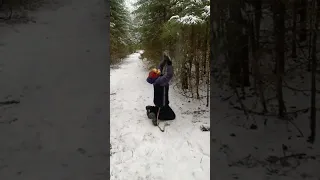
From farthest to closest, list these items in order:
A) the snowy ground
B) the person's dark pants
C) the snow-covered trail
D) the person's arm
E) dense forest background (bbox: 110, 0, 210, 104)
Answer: dense forest background (bbox: 110, 0, 210, 104)
the person's dark pants
the person's arm
the snow-covered trail
the snowy ground

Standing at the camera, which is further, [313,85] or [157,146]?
[157,146]


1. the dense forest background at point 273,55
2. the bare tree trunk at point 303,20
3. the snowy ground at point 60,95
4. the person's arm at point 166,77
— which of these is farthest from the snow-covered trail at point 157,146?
the bare tree trunk at point 303,20

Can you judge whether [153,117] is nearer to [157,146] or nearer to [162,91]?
[162,91]

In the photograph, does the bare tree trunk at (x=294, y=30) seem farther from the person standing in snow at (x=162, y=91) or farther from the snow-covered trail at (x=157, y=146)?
the person standing in snow at (x=162, y=91)

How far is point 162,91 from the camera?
13.8 feet

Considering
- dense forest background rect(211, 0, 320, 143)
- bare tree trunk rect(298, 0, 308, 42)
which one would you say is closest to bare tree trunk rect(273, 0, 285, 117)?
dense forest background rect(211, 0, 320, 143)

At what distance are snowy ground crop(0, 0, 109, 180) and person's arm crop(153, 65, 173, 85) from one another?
6.51 ft

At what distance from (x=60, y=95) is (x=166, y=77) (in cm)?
207

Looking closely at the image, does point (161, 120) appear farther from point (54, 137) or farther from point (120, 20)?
point (120, 20)

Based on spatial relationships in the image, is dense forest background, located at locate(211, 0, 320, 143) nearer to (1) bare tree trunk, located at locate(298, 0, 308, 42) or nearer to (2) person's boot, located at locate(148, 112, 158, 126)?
(1) bare tree trunk, located at locate(298, 0, 308, 42)

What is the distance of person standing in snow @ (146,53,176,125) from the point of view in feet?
13.4

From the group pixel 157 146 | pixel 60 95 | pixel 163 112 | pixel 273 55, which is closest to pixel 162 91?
pixel 163 112

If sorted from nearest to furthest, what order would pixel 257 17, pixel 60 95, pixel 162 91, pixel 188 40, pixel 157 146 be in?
1. pixel 257 17
2. pixel 60 95
3. pixel 157 146
4. pixel 162 91
5. pixel 188 40

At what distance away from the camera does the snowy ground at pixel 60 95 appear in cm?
203
